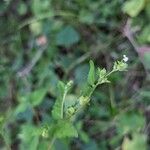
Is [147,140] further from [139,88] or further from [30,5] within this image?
[30,5]

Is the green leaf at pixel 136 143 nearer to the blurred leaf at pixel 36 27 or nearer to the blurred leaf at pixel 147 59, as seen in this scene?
the blurred leaf at pixel 147 59

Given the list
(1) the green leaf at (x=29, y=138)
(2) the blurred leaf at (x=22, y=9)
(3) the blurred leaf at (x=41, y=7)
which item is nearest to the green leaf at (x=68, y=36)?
(3) the blurred leaf at (x=41, y=7)

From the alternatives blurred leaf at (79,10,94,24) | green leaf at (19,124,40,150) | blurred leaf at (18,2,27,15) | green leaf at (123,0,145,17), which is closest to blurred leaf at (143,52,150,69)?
green leaf at (123,0,145,17)

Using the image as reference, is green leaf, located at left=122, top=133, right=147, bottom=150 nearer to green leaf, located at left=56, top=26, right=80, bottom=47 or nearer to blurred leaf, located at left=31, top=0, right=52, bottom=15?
green leaf, located at left=56, top=26, right=80, bottom=47

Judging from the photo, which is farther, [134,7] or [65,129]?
[134,7]

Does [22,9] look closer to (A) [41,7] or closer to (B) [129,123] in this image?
(A) [41,7]

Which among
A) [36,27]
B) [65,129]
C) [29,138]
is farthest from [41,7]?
[65,129]

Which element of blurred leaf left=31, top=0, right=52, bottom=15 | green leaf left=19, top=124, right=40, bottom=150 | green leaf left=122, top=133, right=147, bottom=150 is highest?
blurred leaf left=31, top=0, right=52, bottom=15
